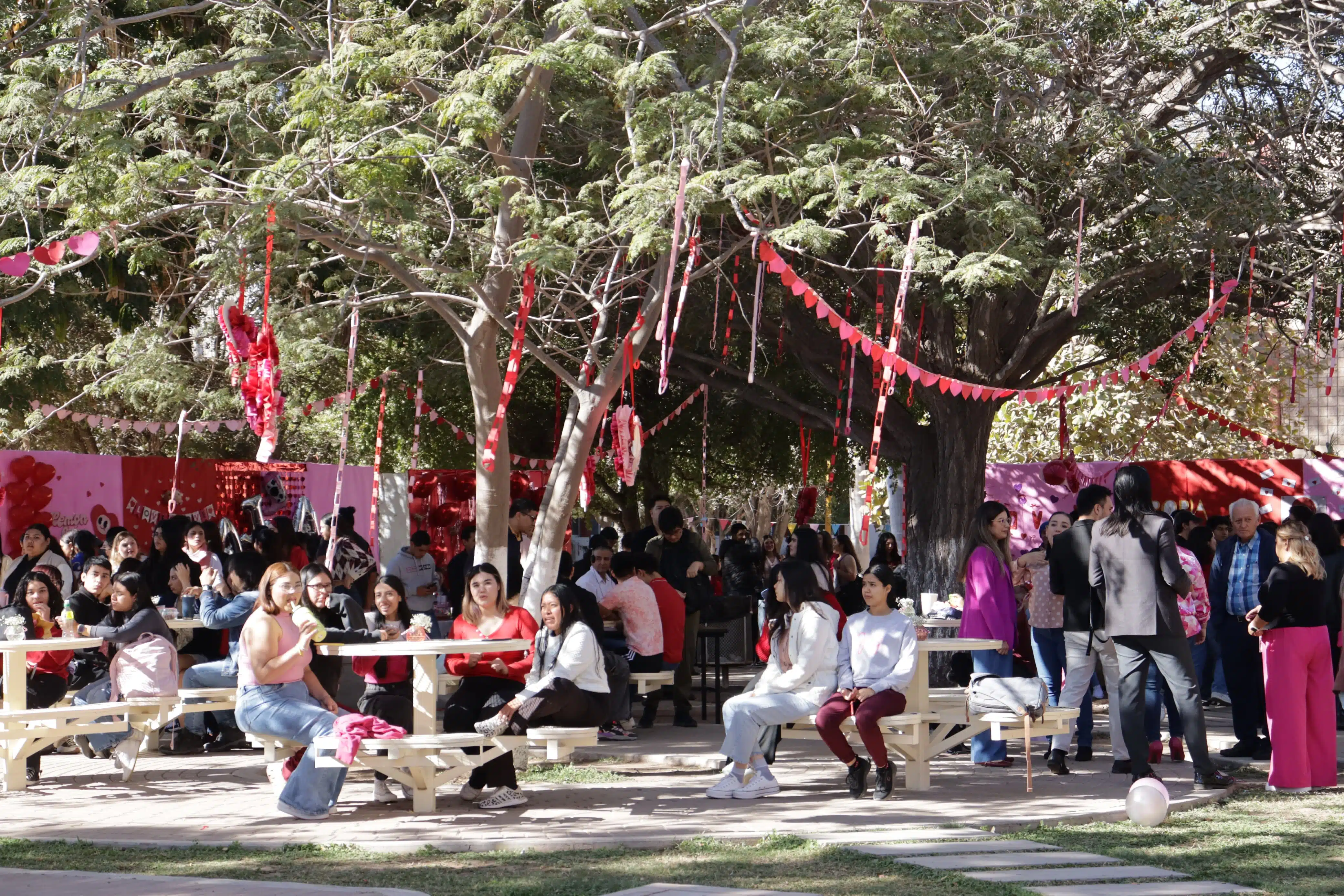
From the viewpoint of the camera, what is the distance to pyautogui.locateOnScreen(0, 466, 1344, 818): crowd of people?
8.00 meters

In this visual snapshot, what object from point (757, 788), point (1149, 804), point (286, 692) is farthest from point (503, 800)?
point (1149, 804)

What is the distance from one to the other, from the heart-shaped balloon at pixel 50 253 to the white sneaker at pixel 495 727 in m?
3.64

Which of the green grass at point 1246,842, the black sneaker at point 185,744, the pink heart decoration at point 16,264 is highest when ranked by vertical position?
the pink heart decoration at point 16,264

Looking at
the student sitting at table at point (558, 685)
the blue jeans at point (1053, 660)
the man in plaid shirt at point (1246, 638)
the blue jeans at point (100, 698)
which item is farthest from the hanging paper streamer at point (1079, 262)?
the blue jeans at point (100, 698)

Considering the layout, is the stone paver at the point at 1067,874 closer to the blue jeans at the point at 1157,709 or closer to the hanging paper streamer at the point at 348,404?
the blue jeans at the point at 1157,709

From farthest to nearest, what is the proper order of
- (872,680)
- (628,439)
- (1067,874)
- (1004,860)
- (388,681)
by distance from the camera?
(628,439) < (388,681) < (872,680) < (1004,860) < (1067,874)

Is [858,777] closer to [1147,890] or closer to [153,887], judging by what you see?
[1147,890]

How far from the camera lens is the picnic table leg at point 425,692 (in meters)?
7.95

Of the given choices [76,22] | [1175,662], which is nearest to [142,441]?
[76,22]

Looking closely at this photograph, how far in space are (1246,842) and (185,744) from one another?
22.9ft

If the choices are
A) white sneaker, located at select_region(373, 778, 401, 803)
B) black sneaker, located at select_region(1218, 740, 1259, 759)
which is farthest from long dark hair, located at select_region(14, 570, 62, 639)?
black sneaker, located at select_region(1218, 740, 1259, 759)

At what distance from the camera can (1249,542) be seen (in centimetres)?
979

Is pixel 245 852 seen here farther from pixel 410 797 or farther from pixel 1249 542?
pixel 1249 542

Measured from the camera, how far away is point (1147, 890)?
5.73 meters
